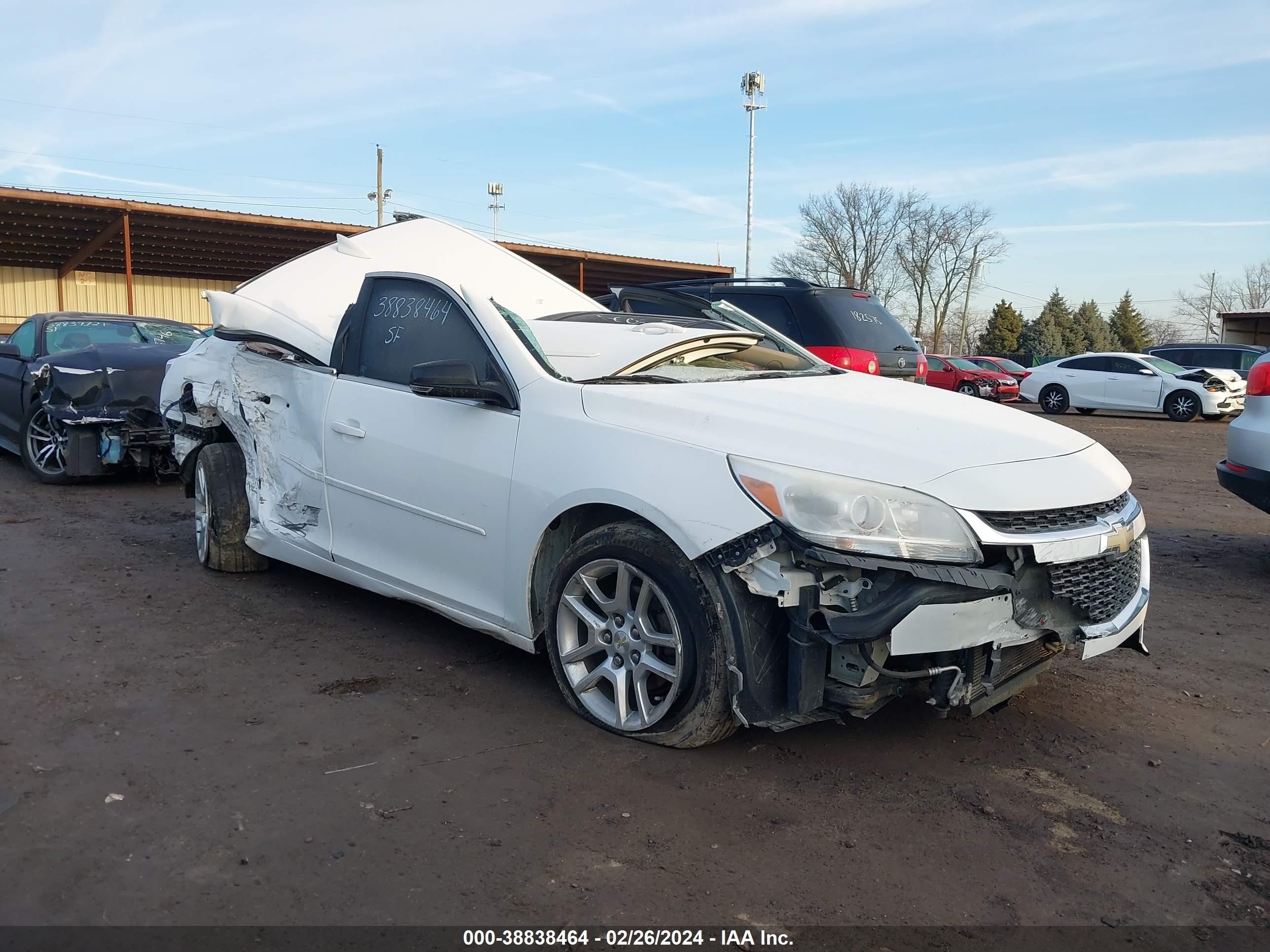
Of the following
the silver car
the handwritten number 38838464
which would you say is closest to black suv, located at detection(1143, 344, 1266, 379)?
the silver car

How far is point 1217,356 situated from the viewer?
2416 centimetres

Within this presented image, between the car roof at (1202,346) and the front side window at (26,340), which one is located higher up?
the front side window at (26,340)

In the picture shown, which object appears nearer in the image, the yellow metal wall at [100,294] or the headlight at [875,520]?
the headlight at [875,520]

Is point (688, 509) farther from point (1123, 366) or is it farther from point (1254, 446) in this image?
point (1123, 366)

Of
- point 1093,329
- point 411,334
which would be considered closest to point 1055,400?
point 411,334

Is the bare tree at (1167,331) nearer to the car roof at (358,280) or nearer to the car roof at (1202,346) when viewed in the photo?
the car roof at (1202,346)

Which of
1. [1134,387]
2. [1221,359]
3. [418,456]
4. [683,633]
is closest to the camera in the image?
[683,633]

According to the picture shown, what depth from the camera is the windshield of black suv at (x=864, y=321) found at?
369 inches

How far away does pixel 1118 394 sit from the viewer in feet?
73.7

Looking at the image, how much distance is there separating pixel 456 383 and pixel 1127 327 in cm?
7453

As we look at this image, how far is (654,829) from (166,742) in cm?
177

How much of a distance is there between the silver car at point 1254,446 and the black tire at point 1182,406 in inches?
677

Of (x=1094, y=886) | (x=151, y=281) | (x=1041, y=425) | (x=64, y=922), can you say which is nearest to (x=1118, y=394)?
(x=1041, y=425)

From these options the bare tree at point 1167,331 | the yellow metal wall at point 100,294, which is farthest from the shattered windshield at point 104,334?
the bare tree at point 1167,331
